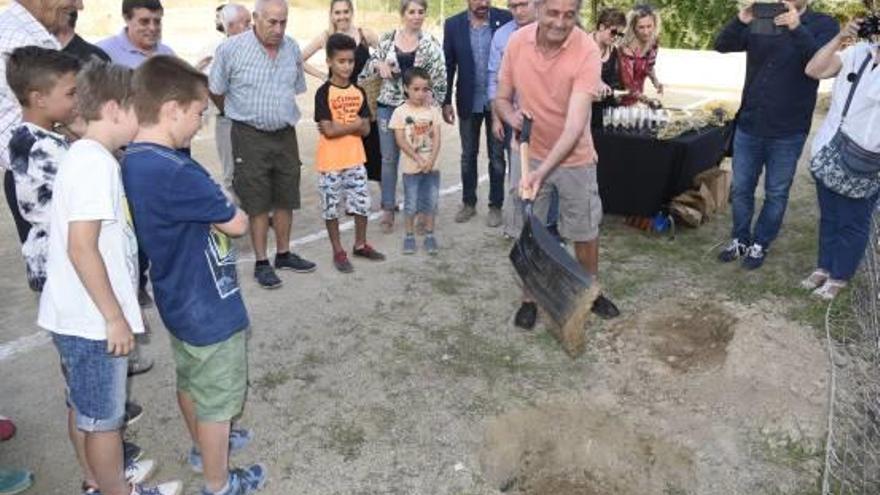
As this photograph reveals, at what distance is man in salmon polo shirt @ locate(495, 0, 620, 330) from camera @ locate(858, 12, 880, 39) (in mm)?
1601

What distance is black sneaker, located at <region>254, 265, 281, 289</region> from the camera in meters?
4.82

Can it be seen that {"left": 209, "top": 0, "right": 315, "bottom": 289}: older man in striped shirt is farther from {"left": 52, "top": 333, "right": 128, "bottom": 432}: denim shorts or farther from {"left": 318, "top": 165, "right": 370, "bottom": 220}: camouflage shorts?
{"left": 52, "top": 333, "right": 128, "bottom": 432}: denim shorts

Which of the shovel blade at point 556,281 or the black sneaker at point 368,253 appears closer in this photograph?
the shovel blade at point 556,281

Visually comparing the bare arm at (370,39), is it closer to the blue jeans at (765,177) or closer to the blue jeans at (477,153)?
the blue jeans at (477,153)

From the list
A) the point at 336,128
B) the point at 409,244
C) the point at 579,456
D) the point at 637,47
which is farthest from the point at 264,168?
the point at 637,47

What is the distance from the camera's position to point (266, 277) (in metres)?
4.84

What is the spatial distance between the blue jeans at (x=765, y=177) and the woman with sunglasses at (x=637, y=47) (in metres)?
1.35

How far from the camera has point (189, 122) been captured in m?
2.42

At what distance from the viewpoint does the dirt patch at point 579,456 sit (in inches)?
119

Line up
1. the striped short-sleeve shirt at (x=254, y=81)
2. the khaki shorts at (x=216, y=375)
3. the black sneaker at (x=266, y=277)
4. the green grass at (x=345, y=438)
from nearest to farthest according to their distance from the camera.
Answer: the khaki shorts at (x=216, y=375)
the green grass at (x=345, y=438)
the striped short-sleeve shirt at (x=254, y=81)
the black sneaker at (x=266, y=277)

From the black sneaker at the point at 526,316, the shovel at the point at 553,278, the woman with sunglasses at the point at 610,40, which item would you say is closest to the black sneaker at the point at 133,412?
the shovel at the point at 553,278

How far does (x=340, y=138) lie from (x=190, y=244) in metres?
2.63

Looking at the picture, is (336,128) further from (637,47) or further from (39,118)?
(637,47)

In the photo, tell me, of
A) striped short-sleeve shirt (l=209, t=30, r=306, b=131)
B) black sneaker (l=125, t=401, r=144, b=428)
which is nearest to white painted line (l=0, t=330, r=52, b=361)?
black sneaker (l=125, t=401, r=144, b=428)
